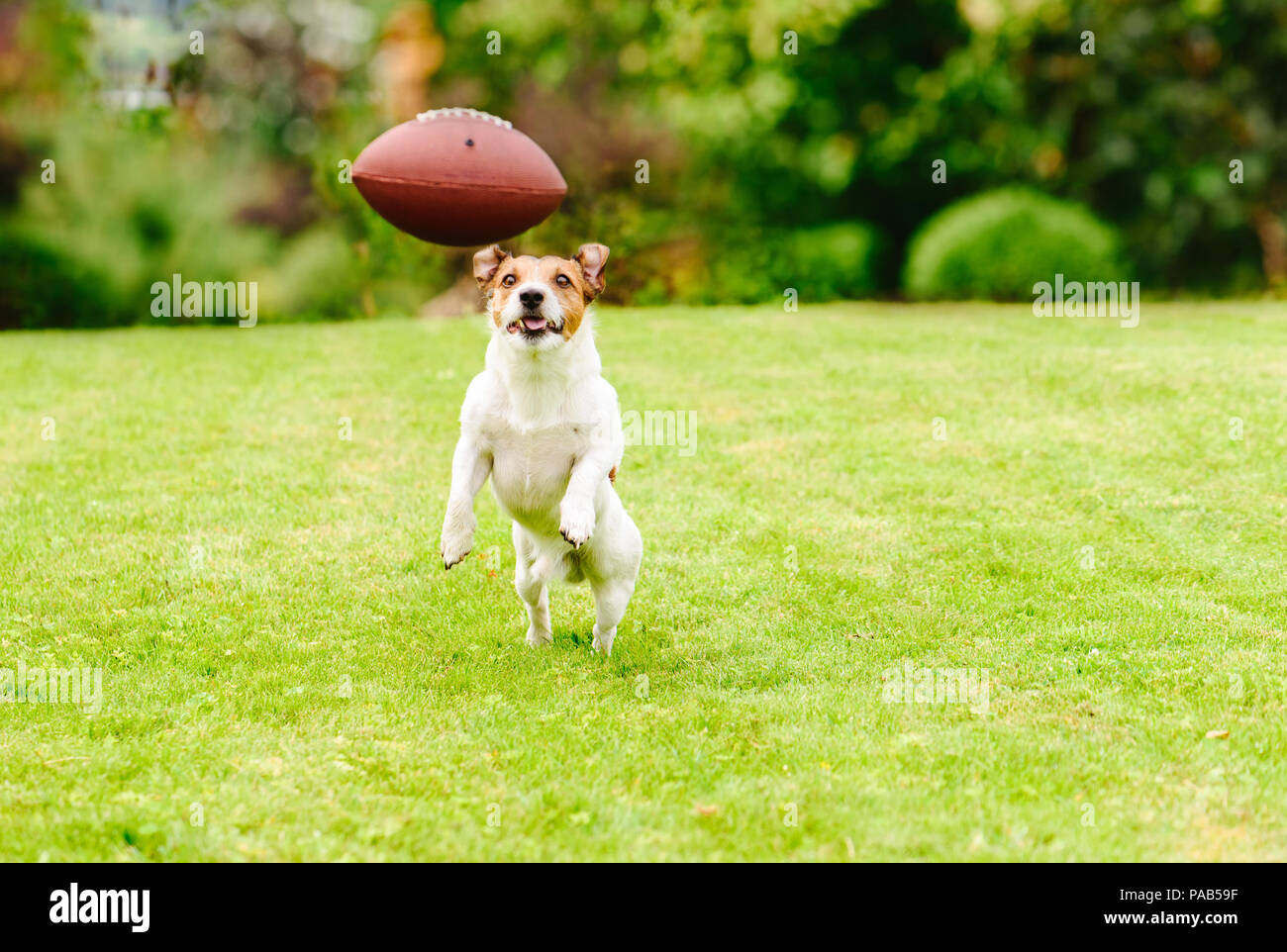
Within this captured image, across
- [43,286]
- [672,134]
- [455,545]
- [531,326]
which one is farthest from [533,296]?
[672,134]

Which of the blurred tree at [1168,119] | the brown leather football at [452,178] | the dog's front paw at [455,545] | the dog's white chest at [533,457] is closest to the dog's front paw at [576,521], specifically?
the dog's white chest at [533,457]

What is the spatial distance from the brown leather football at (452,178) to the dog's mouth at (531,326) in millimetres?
1069

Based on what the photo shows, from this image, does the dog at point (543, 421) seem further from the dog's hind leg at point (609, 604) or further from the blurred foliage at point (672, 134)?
the blurred foliage at point (672, 134)

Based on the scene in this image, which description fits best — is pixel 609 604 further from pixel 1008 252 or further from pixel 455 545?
pixel 1008 252

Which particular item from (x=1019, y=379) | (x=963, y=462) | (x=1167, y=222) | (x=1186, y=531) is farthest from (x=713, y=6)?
(x=1186, y=531)

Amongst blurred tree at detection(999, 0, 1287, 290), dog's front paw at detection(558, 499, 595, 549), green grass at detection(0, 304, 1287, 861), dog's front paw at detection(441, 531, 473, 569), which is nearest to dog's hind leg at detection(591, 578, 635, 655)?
green grass at detection(0, 304, 1287, 861)

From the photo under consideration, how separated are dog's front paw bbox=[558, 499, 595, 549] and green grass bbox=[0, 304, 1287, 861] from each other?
805mm

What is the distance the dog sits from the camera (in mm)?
5602

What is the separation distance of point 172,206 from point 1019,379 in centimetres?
1110

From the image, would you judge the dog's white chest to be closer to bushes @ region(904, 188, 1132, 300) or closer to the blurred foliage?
the blurred foliage

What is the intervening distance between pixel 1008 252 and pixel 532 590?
13101mm

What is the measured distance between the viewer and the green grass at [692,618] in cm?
468

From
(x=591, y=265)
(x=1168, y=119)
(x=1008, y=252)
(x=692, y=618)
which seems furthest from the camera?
(x=1168, y=119)

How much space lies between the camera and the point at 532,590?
639 centimetres
